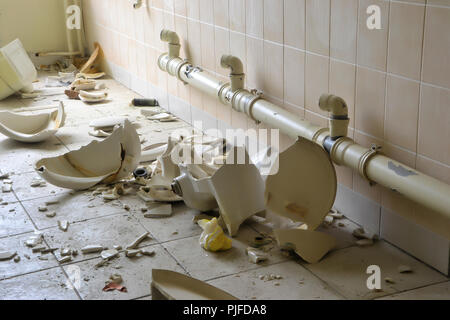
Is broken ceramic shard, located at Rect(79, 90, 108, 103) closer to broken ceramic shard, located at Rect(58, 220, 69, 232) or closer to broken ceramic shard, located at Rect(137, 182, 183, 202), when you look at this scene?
broken ceramic shard, located at Rect(137, 182, 183, 202)

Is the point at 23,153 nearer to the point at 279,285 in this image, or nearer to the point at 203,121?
the point at 203,121

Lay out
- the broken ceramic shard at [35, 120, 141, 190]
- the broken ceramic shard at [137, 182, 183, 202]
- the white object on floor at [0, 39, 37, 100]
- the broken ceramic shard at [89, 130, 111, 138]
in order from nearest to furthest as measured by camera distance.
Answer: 1. the broken ceramic shard at [137, 182, 183, 202]
2. the broken ceramic shard at [35, 120, 141, 190]
3. the broken ceramic shard at [89, 130, 111, 138]
4. the white object on floor at [0, 39, 37, 100]

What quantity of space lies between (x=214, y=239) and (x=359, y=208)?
0.70 m

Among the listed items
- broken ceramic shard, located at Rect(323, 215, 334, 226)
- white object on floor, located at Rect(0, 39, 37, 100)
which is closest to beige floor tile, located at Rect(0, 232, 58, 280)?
broken ceramic shard, located at Rect(323, 215, 334, 226)

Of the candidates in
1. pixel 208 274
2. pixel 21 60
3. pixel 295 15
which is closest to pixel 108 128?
pixel 21 60

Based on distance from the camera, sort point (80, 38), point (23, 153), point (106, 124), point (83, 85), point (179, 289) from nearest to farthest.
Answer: point (179, 289) < point (23, 153) < point (106, 124) < point (83, 85) < point (80, 38)

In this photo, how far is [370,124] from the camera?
2.70m

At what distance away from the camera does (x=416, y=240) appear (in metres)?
2.56

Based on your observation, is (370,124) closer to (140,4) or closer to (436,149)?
(436,149)

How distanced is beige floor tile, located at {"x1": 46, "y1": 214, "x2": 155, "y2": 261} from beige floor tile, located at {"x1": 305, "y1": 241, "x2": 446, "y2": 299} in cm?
80

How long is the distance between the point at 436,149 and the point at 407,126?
0.17 m

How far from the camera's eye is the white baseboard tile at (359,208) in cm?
278

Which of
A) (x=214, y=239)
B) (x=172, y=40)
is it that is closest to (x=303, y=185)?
(x=214, y=239)

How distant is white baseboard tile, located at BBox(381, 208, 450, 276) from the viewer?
244 centimetres
